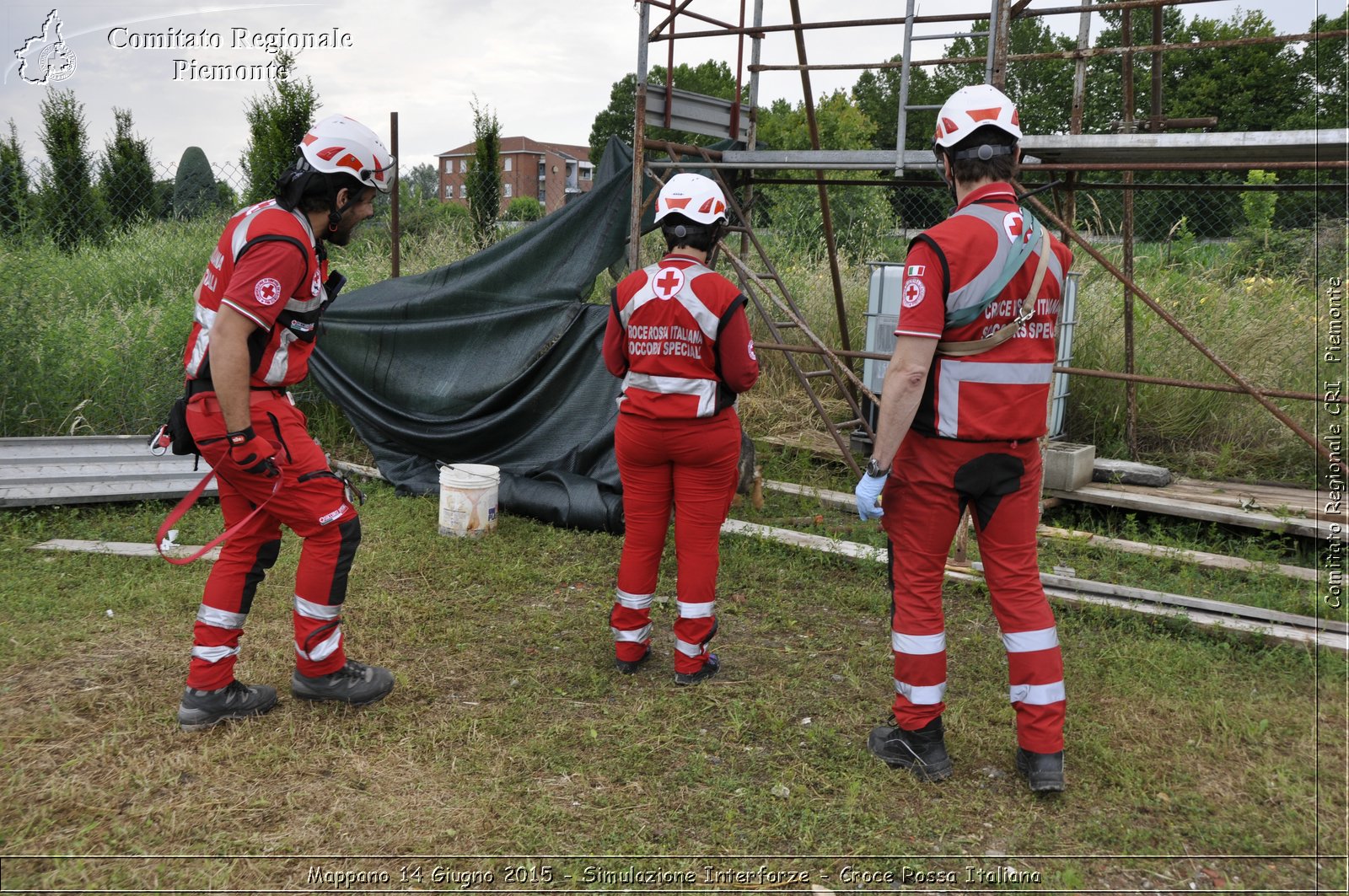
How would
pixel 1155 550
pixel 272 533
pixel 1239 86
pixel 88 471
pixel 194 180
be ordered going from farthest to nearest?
1. pixel 1239 86
2. pixel 194 180
3. pixel 88 471
4. pixel 1155 550
5. pixel 272 533

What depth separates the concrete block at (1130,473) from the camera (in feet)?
24.1

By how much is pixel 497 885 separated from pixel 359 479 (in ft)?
17.7

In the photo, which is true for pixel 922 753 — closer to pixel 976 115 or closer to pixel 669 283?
pixel 669 283

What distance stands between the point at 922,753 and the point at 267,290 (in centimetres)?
296

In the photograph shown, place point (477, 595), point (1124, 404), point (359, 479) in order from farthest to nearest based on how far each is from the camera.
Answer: point (1124, 404), point (359, 479), point (477, 595)

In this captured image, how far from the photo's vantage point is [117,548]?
607cm

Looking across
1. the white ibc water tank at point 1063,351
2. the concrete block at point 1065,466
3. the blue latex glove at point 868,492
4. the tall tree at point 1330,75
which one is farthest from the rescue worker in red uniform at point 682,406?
the white ibc water tank at point 1063,351

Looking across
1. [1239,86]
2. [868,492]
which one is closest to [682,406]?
[868,492]

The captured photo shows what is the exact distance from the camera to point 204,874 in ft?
10.0

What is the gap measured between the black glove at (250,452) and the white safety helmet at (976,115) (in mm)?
2721

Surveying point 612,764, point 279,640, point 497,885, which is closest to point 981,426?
point 612,764

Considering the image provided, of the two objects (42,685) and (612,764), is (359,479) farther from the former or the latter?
(612,764)

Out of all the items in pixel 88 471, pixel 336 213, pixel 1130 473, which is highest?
pixel 336 213

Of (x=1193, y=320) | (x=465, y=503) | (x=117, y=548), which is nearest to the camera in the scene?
(x=117, y=548)
